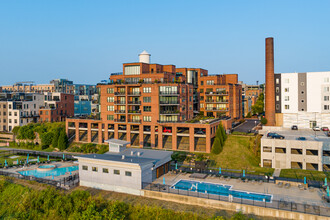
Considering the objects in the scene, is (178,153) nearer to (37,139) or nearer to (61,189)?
(61,189)

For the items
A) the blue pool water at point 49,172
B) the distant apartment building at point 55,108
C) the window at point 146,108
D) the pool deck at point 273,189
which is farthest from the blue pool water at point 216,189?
the distant apartment building at point 55,108

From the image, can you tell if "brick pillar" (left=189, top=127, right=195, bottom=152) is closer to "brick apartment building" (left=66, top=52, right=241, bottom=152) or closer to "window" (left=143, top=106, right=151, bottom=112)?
"brick apartment building" (left=66, top=52, right=241, bottom=152)

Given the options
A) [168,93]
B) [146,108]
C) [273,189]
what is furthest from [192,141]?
[273,189]

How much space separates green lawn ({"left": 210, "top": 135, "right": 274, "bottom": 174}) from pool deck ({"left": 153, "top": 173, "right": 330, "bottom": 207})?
834 centimetres

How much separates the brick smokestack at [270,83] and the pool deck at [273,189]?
114 feet

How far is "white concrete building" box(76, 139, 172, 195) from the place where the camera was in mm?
41312

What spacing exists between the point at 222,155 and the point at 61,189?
106 feet

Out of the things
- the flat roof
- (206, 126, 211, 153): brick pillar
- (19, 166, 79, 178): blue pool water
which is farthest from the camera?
(206, 126, 211, 153): brick pillar

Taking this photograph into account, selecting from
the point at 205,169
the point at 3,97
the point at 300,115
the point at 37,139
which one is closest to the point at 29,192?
the point at 205,169

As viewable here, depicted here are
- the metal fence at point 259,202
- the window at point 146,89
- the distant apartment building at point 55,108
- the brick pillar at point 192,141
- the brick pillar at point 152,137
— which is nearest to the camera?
the metal fence at point 259,202

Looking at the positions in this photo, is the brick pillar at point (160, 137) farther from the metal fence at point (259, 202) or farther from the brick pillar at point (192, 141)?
the metal fence at point (259, 202)

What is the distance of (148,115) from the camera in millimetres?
69562

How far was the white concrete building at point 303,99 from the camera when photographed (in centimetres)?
7031

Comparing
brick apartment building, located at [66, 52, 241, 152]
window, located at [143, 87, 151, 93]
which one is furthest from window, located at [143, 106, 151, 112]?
window, located at [143, 87, 151, 93]
